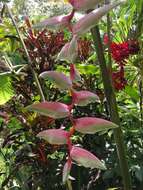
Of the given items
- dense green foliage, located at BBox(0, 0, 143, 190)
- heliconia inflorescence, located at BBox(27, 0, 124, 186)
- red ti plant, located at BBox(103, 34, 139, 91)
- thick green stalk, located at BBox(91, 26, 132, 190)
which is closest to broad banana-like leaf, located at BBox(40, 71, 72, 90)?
heliconia inflorescence, located at BBox(27, 0, 124, 186)

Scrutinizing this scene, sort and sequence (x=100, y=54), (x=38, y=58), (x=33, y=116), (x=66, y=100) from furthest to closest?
(x=38, y=58) → (x=33, y=116) → (x=66, y=100) → (x=100, y=54)

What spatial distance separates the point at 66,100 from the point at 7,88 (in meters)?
0.22

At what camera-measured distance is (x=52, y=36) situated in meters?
1.85

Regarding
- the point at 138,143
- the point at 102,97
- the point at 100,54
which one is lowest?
the point at 138,143

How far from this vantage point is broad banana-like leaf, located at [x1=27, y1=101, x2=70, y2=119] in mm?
500

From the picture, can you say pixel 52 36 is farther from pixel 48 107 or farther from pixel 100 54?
pixel 48 107

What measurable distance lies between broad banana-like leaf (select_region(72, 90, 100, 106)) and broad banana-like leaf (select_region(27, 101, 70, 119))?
17 mm

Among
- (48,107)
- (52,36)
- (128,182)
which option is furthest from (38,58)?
(48,107)

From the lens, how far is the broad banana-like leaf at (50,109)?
50cm

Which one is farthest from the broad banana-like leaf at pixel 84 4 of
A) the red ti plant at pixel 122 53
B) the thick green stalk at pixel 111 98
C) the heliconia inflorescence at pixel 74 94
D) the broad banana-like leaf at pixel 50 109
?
the red ti plant at pixel 122 53

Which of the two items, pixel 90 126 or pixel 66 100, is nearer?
pixel 90 126

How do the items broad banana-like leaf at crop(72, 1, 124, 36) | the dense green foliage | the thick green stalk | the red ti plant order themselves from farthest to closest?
the dense green foliage < the red ti plant < the thick green stalk < broad banana-like leaf at crop(72, 1, 124, 36)

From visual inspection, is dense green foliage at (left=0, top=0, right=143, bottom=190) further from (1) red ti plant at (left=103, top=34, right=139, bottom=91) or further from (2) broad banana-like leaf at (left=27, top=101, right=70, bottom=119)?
(2) broad banana-like leaf at (left=27, top=101, right=70, bottom=119)

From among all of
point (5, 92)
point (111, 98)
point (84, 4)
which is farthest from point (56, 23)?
point (5, 92)
